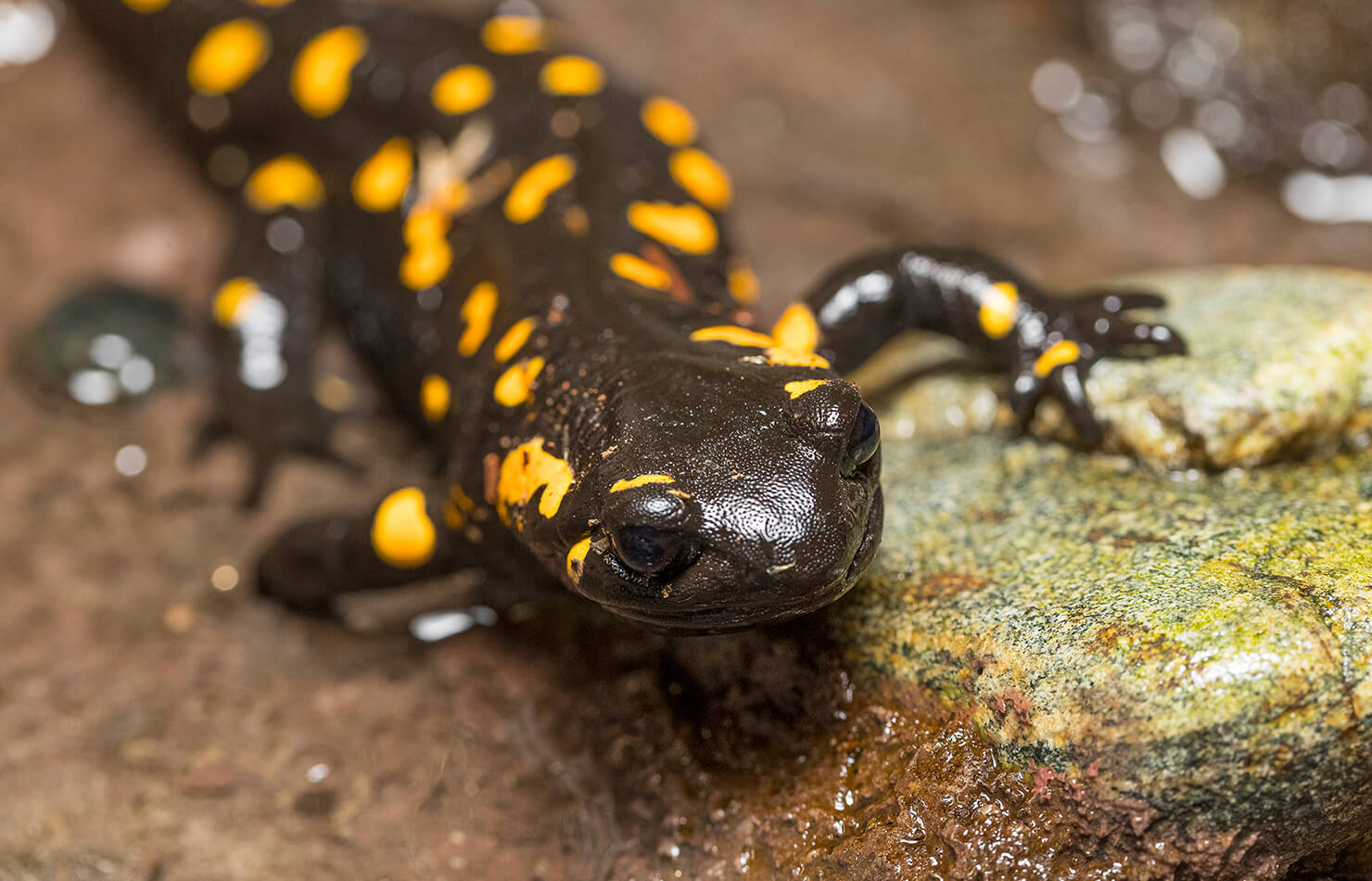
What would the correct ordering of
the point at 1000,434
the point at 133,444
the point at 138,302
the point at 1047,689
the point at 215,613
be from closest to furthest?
the point at 1047,689, the point at 1000,434, the point at 215,613, the point at 133,444, the point at 138,302

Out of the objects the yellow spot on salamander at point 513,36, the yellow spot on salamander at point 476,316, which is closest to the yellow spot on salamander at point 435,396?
the yellow spot on salamander at point 476,316

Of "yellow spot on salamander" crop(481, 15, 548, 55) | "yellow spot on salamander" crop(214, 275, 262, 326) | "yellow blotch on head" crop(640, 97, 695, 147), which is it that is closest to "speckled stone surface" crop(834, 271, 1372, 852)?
"yellow blotch on head" crop(640, 97, 695, 147)

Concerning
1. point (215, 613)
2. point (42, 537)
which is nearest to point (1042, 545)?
point (215, 613)

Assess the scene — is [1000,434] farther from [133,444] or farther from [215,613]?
[133,444]

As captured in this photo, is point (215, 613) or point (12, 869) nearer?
point (12, 869)

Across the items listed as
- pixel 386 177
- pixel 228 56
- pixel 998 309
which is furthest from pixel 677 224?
pixel 228 56

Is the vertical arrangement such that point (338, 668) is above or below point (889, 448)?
below
